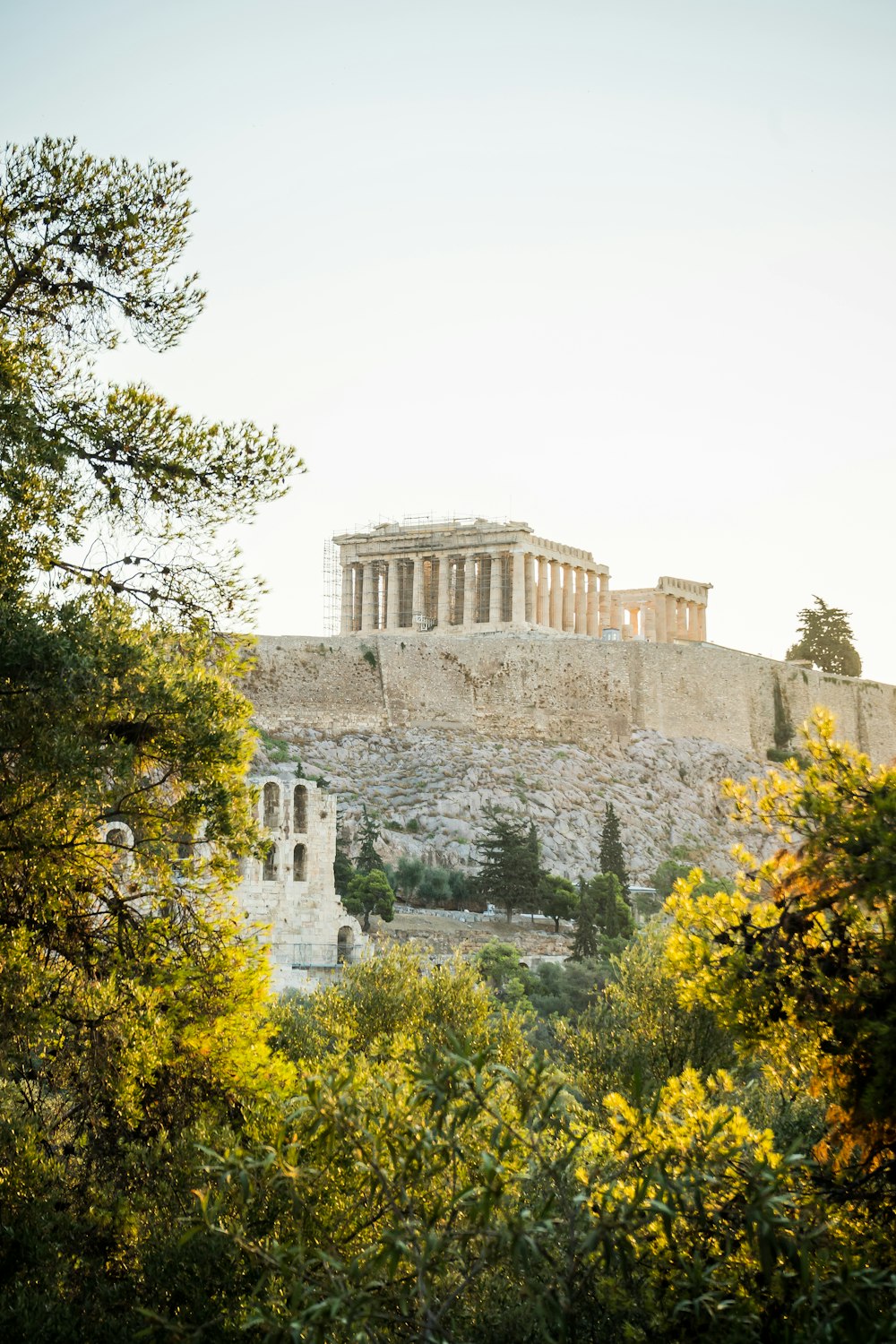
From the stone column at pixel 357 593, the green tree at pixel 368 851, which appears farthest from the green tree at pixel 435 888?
the stone column at pixel 357 593

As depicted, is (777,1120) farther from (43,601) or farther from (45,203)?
(45,203)

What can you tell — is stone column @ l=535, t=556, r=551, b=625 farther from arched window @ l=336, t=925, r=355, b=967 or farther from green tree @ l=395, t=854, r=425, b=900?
arched window @ l=336, t=925, r=355, b=967

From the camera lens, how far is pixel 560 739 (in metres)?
39.4

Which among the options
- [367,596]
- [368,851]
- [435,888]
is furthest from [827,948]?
[367,596]

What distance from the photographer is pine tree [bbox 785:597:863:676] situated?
4856 cm

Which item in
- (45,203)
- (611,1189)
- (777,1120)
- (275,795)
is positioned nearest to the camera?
(611,1189)

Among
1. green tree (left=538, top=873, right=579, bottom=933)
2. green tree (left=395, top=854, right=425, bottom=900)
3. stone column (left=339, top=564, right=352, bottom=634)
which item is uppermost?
stone column (left=339, top=564, right=352, bottom=634)

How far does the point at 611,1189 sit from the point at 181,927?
3.16 m

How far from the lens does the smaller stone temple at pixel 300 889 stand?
62.0ft

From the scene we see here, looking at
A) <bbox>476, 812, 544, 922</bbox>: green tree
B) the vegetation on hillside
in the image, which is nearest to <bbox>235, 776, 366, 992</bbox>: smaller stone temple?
<bbox>476, 812, 544, 922</bbox>: green tree

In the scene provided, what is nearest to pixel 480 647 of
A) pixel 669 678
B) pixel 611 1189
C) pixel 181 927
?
pixel 669 678

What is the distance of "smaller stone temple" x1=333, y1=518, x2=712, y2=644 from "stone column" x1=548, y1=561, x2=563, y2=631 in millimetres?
30

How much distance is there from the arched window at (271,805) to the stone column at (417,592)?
24417mm

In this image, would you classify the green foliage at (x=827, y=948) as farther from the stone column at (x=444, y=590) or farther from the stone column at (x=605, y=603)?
Result: the stone column at (x=605, y=603)
